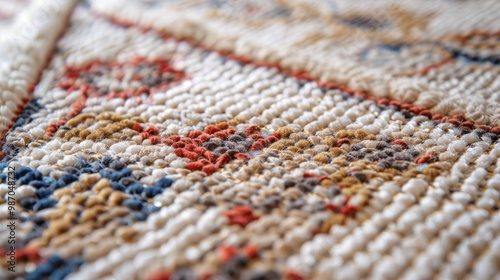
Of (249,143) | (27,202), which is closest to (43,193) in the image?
(27,202)

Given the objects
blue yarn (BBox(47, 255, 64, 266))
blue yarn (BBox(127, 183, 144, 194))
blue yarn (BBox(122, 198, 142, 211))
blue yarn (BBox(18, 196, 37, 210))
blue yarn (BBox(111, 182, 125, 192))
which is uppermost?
blue yarn (BBox(18, 196, 37, 210))

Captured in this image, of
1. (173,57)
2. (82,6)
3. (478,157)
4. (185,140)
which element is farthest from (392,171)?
(82,6)

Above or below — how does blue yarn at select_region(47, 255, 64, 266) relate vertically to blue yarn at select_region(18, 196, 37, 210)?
below

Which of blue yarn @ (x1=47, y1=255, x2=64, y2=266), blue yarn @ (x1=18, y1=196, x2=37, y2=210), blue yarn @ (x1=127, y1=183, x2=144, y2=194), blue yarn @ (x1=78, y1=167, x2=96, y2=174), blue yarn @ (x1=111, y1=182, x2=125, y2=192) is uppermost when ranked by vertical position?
blue yarn @ (x1=78, y1=167, x2=96, y2=174)

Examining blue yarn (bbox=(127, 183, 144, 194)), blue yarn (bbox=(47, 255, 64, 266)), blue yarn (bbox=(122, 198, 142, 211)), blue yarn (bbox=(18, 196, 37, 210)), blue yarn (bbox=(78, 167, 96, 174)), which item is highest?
blue yarn (bbox=(78, 167, 96, 174))

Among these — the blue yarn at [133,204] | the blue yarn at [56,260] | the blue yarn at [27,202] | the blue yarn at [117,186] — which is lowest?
the blue yarn at [56,260]

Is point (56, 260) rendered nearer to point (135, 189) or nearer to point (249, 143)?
point (135, 189)

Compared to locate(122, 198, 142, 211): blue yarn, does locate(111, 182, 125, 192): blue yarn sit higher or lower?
higher

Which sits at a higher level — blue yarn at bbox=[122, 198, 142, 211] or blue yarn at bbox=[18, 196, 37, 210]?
blue yarn at bbox=[18, 196, 37, 210]
